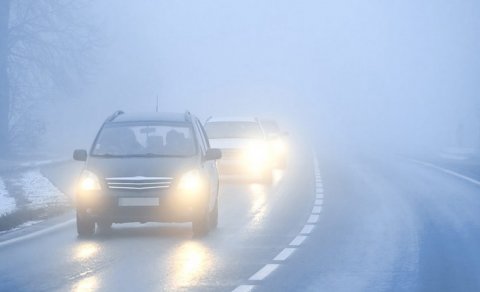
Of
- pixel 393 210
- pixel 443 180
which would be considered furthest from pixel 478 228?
pixel 443 180

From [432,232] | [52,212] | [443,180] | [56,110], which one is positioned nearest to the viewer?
[432,232]

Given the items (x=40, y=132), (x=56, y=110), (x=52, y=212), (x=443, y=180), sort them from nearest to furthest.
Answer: (x=52, y=212) < (x=443, y=180) < (x=40, y=132) < (x=56, y=110)

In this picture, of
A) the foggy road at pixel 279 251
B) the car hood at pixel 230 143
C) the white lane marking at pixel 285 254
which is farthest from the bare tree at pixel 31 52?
the white lane marking at pixel 285 254

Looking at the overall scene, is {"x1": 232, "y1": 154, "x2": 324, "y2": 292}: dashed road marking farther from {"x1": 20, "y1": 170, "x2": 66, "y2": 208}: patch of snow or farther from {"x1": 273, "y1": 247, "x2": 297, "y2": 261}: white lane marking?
{"x1": 20, "y1": 170, "x2": 66, "y2": 208}: patch of snow

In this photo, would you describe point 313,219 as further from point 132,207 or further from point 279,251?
point 279,251

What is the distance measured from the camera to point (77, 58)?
46344mm

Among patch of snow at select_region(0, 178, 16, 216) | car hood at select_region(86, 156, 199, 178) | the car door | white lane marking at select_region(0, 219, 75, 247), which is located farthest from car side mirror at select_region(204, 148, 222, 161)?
patch of snow at select_region(0, 178, 16, 216)

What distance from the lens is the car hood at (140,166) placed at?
1592cm

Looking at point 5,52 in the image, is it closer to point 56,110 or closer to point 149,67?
point 56,110

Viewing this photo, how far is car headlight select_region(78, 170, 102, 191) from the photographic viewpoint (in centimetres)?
1587

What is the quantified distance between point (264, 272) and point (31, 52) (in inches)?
1270

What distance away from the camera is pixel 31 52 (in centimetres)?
4353

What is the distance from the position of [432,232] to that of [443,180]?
14.8 m

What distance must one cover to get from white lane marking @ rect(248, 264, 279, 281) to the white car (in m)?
16.5
